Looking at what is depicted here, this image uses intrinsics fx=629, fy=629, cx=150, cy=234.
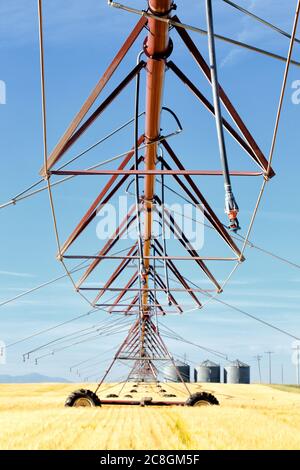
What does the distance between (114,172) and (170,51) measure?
4583 millimetres

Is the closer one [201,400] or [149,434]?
[149,434]

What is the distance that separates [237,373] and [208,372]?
5.86 meters

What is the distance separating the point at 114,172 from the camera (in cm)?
1730

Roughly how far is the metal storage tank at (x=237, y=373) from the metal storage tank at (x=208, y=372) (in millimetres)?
2000

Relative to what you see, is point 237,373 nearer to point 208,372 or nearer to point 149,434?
point 208,372

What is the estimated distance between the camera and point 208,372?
12400 centimetres

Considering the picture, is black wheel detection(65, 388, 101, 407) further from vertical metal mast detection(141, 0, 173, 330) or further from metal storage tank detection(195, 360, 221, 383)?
metal storage tank detection(195, 360, 221, 383)

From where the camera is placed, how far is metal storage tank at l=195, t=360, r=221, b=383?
123 m

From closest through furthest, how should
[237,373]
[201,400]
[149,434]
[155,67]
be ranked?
[155,67]
[149,434]
[201,400]
[237,373]

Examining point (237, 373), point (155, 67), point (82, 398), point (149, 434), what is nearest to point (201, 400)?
point (82, 398)

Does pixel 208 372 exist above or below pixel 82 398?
below
